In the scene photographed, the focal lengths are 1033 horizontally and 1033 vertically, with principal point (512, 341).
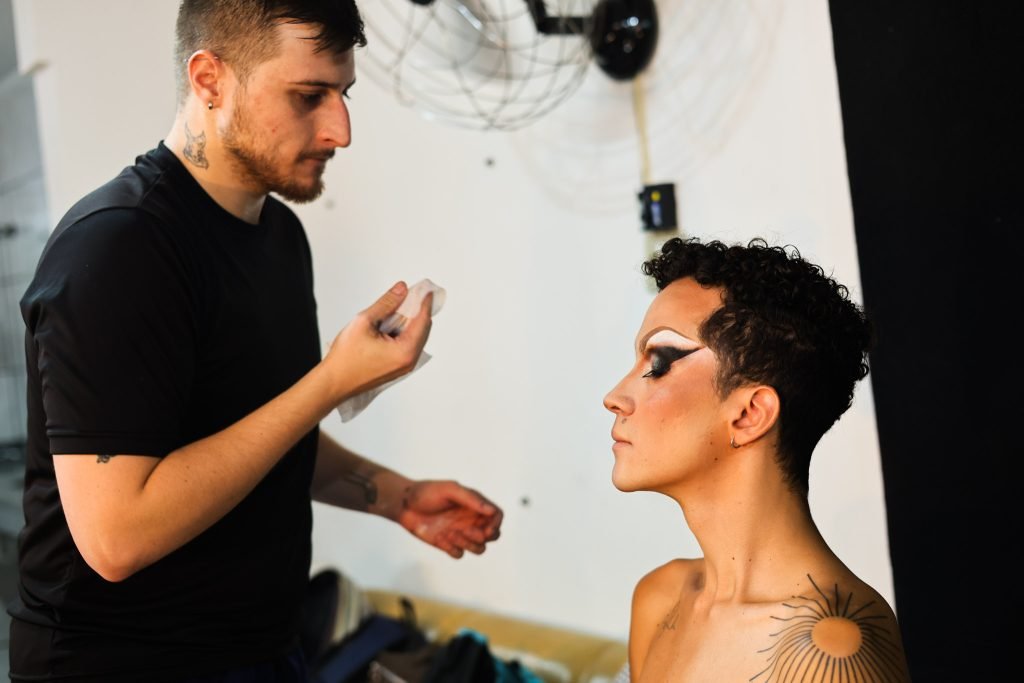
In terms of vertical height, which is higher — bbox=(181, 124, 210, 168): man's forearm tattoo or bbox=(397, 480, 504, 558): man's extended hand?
bbox=(181, 124, 210, 168): man's forearm tattoo

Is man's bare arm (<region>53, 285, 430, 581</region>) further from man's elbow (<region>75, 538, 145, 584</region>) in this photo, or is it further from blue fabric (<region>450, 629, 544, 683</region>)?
blue fabric (<region>450, 629, 544, 683</region>)

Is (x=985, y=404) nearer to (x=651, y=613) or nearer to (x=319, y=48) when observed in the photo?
(x=651, y=613)

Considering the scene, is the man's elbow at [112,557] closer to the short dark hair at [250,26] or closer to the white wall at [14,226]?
the short dark hair at [250,26]

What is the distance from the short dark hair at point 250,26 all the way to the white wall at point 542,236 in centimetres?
103

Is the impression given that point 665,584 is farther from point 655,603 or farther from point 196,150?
point 196,150

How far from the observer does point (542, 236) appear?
2.76 metres

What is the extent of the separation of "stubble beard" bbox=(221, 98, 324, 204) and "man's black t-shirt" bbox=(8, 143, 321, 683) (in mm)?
69

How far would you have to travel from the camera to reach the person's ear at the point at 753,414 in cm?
131

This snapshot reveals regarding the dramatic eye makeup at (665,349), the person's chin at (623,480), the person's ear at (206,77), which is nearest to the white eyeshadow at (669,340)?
the dramatic eye makeup at (665,349)

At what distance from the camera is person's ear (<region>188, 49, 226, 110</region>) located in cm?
142

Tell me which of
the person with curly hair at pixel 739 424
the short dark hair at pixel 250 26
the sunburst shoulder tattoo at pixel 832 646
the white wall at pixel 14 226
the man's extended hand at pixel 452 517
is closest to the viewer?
the sunburst shoulder tattoo at pixel 832 646

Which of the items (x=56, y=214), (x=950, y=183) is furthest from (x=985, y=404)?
(x=56, y=214)

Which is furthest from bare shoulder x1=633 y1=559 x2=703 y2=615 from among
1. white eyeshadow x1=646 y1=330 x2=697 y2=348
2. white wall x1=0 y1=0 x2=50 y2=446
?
white wall x1=0 y1=0 x2=50 y2=446

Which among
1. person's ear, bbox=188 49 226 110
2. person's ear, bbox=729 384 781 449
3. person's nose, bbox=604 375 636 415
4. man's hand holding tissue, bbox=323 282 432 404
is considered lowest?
person's ear, bbox=729 384 781 449
